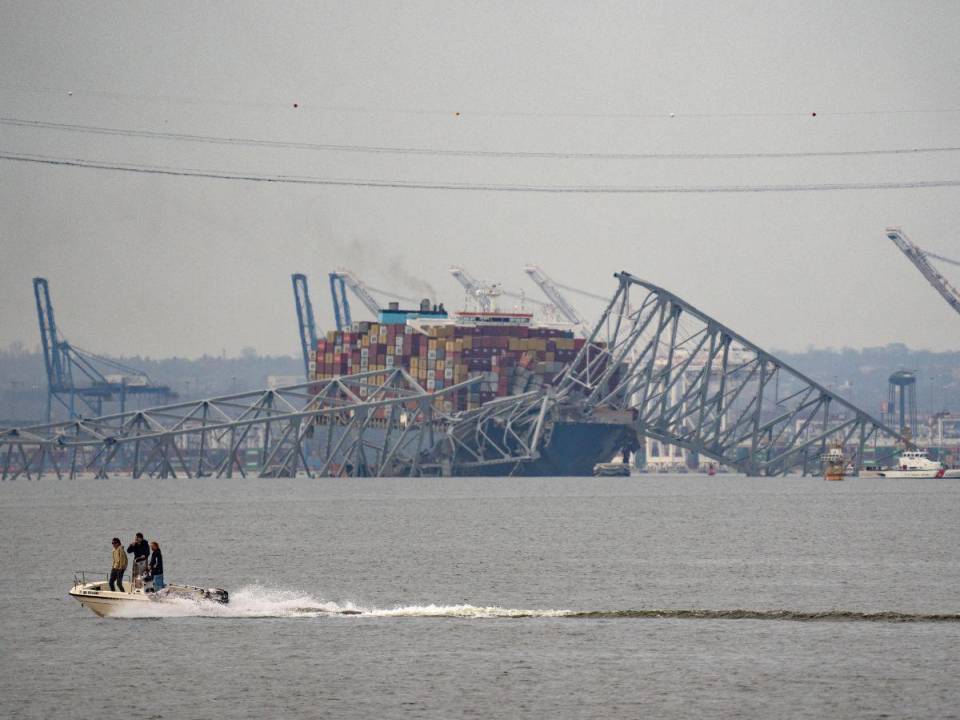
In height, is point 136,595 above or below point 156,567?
below

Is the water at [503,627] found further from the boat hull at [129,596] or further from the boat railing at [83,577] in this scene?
the boat railing at [83,577]

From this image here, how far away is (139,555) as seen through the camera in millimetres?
56344

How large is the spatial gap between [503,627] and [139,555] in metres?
12.1

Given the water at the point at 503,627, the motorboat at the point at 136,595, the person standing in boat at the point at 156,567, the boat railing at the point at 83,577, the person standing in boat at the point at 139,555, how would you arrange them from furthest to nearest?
the boat railing at the point at 83,577 < the motorboat at the point at 136,595 < the person standing in boat at the point at 156,567 < the person standing in boat at the point at 139,555 < the water at the point at 503,627

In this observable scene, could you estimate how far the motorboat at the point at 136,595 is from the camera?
57000mm

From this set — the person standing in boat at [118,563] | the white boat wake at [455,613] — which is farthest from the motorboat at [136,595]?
the person standing in boat at [118,563]

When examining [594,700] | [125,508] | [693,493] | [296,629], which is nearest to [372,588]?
[296,629]

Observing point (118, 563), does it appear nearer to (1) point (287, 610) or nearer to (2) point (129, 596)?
(2) point (129, 596)

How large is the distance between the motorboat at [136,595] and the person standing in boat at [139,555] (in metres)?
0.16

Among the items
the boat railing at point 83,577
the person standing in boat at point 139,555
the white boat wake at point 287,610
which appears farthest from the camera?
the boat railing at point 83,577

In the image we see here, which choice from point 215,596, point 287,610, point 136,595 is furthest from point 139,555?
point 287,610

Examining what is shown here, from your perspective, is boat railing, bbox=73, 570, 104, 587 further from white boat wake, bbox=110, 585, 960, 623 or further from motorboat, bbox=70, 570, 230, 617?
white boat wake, bbox=110, 585, 960, 623

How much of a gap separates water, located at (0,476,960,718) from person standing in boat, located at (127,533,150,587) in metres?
1.55

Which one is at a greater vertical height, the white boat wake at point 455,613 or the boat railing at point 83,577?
the boat railing at point 83,577
